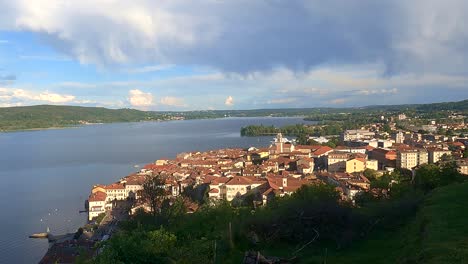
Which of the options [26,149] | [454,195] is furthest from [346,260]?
[26,149]

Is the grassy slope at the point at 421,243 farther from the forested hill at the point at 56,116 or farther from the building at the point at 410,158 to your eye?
the forested hill at the point at 56,116

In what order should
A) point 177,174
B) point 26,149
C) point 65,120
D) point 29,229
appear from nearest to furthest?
1. point 29,229
2. point 177,174
3. point 26,149
4. point 65,120

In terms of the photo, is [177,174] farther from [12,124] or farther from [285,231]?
[12,124]

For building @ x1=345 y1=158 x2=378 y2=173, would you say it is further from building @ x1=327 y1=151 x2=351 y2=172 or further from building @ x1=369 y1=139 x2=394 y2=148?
building @ x1=369 y1=139 x2=394 y2=148

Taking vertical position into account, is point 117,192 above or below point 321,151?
below

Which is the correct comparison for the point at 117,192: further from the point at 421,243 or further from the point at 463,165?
the point at 421,243

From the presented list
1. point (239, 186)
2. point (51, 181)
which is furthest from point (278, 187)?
point (51, 181)

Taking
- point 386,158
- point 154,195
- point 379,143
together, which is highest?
point 154,195

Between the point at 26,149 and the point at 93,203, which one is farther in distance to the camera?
the point at 26,149

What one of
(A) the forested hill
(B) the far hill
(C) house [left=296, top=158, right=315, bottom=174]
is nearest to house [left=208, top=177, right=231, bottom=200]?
(C) house [left=296, top=158, right=315, bottom=174]
